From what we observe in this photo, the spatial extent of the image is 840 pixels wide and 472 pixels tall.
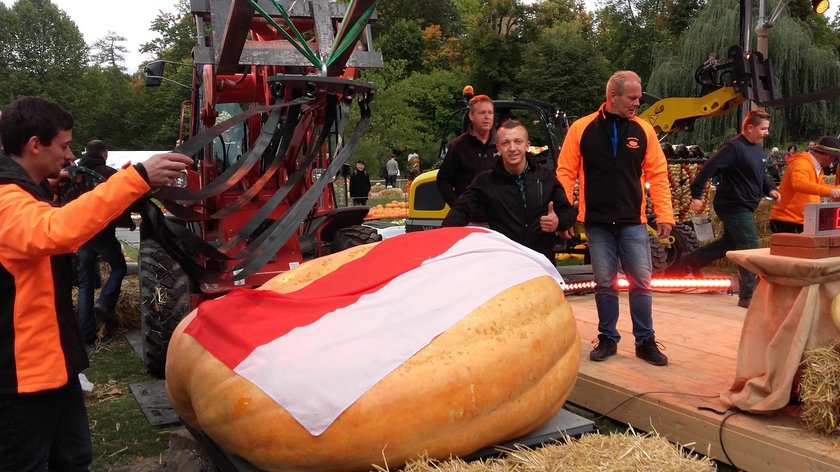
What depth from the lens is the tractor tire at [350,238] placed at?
6.10 m

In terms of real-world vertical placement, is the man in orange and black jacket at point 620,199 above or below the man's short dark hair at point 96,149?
below

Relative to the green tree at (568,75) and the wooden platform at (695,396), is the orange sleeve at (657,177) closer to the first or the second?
the wooden platform at (695,396)

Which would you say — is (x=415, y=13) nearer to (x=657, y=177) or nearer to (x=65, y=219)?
(x=657, y=177)

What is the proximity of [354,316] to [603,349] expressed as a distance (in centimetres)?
233

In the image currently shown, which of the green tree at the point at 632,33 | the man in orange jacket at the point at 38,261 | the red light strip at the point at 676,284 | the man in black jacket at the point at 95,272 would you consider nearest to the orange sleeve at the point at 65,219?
→ the man in orange jacket at the point at 38,261

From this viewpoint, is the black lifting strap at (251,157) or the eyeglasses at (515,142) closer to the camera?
the black lifting strap at (251,157)

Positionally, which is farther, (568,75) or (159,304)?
(568,75)

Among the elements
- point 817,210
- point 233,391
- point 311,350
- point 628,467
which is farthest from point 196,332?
point 817,210

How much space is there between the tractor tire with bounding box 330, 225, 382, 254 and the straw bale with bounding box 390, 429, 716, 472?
3.49 meters

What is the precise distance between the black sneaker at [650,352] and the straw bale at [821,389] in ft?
3.90

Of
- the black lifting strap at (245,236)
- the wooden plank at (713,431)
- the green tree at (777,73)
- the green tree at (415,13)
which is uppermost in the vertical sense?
the green tree at (415,13)

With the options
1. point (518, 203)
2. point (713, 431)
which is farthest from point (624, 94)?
point (713, 431)

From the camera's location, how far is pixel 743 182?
6.56m

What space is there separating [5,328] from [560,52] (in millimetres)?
42343
